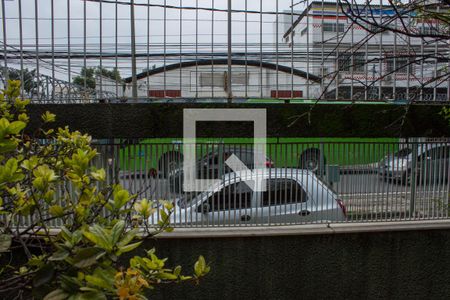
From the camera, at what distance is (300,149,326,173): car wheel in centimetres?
352

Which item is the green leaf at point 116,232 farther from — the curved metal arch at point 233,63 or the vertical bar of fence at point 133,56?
the curved metal arch at point 233,63

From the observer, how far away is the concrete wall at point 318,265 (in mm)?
3365

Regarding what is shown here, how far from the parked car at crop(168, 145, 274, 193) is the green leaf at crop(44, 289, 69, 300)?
7.34 feet

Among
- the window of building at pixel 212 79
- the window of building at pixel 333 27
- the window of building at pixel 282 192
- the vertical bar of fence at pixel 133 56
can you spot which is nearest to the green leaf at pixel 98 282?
the window of building at pixel 282 192

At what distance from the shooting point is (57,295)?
3.81ft

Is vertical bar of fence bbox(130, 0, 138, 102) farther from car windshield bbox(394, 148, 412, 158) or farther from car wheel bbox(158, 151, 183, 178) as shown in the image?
car windshield bbox(394, 148, 412, 158)

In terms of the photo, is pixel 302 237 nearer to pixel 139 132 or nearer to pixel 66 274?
pixel 139 132

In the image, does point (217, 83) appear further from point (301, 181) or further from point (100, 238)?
point (100, 238)

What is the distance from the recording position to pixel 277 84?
3.69 metres

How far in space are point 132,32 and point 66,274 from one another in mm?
2684

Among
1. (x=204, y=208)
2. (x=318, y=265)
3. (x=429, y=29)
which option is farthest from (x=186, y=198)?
(x=429, y=29)

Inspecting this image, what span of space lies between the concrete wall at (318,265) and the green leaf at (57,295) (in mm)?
2117

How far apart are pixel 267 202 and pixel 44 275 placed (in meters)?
2.45

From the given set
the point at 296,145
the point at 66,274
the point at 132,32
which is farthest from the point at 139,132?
the point at 66,274
